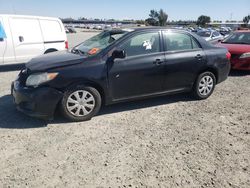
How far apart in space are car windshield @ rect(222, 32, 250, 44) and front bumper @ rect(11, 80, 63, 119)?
24.6 ft

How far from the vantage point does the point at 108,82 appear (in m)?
4.36

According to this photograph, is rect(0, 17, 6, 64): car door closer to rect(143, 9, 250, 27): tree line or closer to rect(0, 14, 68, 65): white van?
rect(0, 14, 68, 65): white van

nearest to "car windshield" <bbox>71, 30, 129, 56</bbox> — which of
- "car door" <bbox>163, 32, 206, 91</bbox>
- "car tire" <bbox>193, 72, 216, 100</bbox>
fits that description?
"car door" <bbox>163, 32, 206, 91</bbox>

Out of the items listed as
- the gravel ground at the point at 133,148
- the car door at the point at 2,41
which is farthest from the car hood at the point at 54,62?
the car door at the point at 2,41

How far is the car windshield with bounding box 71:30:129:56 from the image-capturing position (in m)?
4.54

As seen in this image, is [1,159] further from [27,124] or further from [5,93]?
[5,93]

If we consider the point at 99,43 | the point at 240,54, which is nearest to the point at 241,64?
the point at 240,54

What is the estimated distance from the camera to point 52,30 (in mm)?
9141

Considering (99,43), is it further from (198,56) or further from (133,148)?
Answer: (133,148)

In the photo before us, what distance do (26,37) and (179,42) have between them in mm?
5684

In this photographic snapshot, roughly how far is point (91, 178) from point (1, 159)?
50.6 inches

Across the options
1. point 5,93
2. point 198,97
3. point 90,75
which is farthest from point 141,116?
point 5,93

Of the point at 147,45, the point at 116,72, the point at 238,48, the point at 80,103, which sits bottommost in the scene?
the point at 80,103

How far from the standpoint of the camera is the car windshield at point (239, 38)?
8995 millimetres
